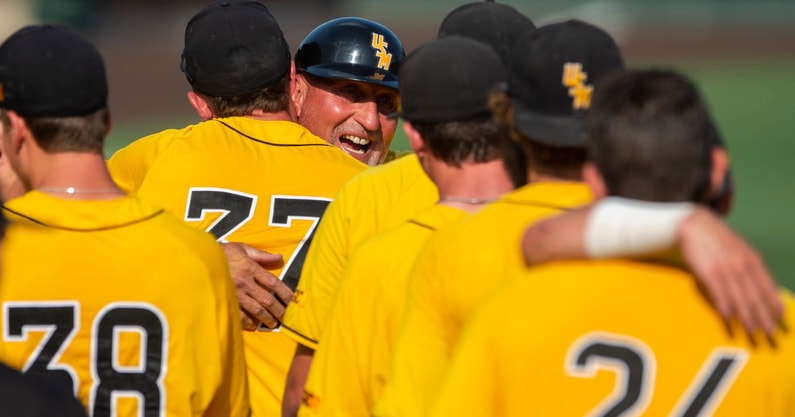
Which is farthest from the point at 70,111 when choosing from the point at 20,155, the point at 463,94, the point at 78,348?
the point at 463,94

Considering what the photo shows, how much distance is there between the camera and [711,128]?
9.38 ft

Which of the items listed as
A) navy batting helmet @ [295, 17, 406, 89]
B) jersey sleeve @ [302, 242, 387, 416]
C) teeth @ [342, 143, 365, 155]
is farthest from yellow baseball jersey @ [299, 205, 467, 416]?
teeth @ [342, 143, 365, 155]

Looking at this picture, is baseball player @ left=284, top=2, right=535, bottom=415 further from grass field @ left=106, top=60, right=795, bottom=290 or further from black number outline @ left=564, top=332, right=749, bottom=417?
grass field @ left=106, top=60, right=795, bottom=290

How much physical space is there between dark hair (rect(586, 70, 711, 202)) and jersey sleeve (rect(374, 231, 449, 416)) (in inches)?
23.3

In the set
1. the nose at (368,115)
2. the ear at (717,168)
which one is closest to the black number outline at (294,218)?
the nose at (368,115)

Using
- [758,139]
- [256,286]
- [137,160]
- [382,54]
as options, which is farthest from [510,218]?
[758,139]

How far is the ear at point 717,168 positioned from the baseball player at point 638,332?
60mm

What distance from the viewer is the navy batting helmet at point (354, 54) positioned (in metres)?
5.67

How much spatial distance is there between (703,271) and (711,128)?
1.22ft

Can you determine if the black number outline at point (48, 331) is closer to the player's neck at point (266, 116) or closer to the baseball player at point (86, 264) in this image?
the baseball player at point (86, 264)

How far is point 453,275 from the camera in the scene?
A: 3209 mm

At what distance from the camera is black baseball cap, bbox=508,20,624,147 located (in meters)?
3.27

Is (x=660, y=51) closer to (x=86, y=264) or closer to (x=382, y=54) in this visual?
(x=382, y=54)

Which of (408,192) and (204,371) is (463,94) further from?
(204,371)
